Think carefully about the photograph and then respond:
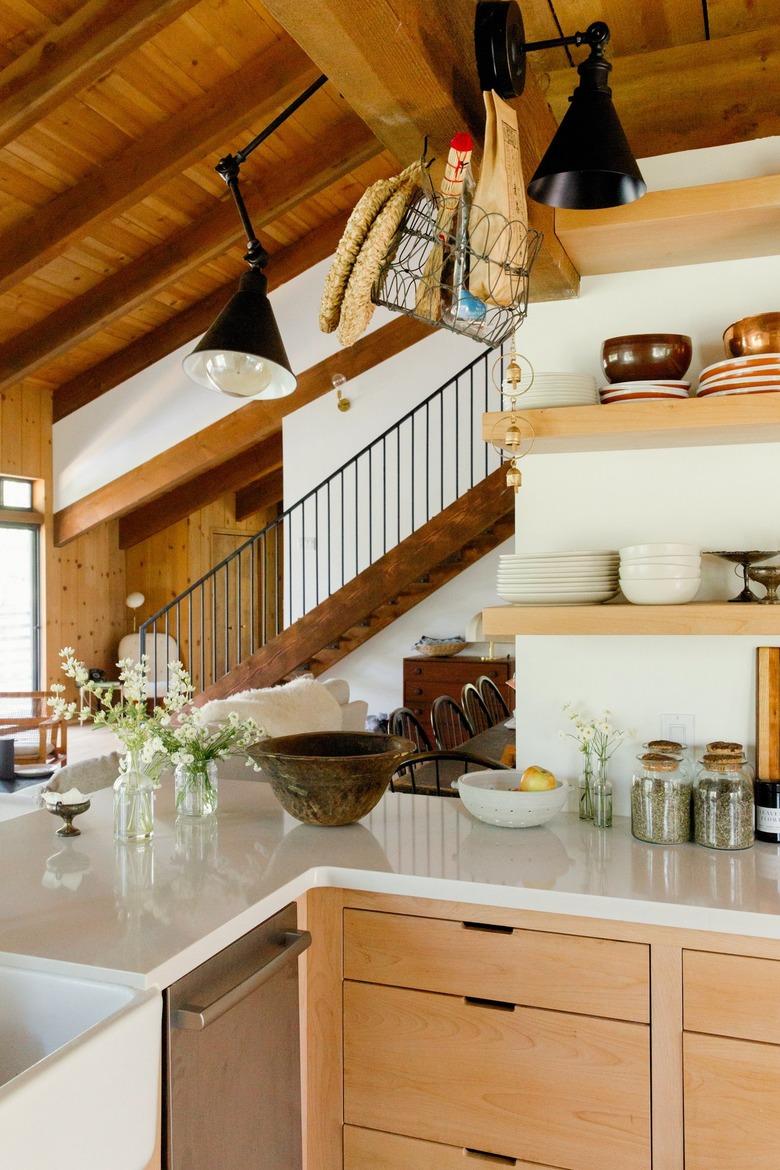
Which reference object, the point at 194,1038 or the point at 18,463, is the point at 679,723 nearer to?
the point at 194,1038

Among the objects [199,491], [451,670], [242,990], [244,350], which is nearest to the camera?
[242,990]

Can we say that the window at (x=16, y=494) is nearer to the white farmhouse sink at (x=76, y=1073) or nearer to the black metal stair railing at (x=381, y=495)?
the black metal stair railing at (x=381, y=495)

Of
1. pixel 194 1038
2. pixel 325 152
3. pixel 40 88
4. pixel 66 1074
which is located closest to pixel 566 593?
pixel 194 1038

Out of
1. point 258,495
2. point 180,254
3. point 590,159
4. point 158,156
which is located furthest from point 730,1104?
point 258,495

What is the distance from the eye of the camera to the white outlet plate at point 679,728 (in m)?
→ 2.15

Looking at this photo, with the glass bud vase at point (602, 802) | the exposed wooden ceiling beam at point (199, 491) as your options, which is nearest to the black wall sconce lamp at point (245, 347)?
the glass bud vase at point (602, 802)

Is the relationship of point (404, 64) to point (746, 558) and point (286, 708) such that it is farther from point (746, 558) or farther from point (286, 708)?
point (286, 708)

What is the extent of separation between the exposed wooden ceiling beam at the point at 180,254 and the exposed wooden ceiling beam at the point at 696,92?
4129 millimetres

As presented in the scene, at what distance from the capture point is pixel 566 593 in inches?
81.8

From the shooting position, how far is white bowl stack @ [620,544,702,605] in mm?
1963

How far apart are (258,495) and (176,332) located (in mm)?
3593

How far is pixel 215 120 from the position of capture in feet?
17.1

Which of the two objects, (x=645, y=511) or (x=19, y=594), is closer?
(x=645, y=511)

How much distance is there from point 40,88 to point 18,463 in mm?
4249
